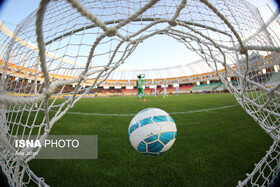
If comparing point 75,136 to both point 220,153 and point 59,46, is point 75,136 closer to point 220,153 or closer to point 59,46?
point 59,46

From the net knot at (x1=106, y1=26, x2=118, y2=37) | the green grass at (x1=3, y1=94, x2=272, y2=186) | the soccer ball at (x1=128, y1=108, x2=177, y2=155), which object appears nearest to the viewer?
the net knot at (x1=106, y1=26, x2=118, y2=37)

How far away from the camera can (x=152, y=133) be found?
4.73ft

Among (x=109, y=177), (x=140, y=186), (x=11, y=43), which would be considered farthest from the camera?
(x=11, y=43)

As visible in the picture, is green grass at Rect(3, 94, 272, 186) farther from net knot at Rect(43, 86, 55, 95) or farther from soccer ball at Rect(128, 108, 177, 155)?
net knot at Rect(43, 86, 55, 95)

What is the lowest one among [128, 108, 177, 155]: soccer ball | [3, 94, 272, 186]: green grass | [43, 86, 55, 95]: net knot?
[3, 94, 272, 186]: green grass

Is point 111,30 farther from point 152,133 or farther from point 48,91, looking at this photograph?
point 152,133

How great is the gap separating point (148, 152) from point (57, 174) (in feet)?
3.15

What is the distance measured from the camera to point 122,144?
1911mm

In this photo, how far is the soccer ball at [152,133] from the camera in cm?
142

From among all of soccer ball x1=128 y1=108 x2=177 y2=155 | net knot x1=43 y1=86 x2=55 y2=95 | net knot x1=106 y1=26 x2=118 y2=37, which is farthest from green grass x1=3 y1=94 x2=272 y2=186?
net knot x1=106 y1=26 x2=118 y2=37

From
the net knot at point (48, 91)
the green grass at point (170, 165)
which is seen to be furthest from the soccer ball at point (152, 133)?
the net knot at point (48, 91)

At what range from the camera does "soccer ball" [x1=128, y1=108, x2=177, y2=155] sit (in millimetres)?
1416

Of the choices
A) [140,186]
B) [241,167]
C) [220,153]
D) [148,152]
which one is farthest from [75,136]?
[241,167]

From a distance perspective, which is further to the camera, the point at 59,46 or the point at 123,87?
the point at 123,87
